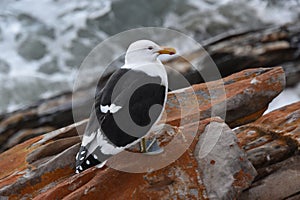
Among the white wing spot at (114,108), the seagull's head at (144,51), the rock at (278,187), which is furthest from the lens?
the seagull's head at (144,51)

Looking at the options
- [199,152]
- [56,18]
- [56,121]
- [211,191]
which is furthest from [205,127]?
[56,18]

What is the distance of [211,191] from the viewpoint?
3223 mm

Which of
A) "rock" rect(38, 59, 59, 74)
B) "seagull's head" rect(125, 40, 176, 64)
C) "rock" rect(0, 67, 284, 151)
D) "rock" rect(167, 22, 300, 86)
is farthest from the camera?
"rock" rect(38, 59, 59, 74)

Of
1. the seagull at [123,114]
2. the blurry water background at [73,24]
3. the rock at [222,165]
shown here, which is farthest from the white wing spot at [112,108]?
the blurry water background at [73,24]

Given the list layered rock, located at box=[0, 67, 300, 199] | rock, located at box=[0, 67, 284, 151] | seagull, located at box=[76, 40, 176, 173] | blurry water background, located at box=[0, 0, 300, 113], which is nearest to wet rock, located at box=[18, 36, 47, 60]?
blurry water background, located at box=[0, 0, 300, 113]

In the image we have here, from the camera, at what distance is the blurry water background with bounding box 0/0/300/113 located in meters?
9.54

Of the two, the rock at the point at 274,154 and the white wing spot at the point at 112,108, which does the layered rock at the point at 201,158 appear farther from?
the white wing spot at the point at 112,108

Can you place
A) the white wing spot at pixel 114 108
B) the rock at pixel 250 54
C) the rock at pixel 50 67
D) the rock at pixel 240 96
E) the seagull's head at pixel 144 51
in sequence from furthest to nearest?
the rock at pixel 50 67 → the rock at pixel 250 54 → the rock at pixel 240 96 → the seagull's head at pixel 144 51 → the white wing spot at pixel 114 108

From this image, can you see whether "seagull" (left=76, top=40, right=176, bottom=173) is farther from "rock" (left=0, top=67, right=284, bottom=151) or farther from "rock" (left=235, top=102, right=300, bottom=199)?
"rock" (left=235, top=102, right=300, bottom=199)

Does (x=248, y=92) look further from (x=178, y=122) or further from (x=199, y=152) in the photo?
(x=199, y=152)

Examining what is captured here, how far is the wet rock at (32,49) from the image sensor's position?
10.1m

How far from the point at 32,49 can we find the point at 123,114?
7.54 meters

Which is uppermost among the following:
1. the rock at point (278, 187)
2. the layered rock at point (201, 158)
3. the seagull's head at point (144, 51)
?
the seagull's head at point (144, 51)

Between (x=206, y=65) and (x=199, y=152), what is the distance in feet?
16.0
